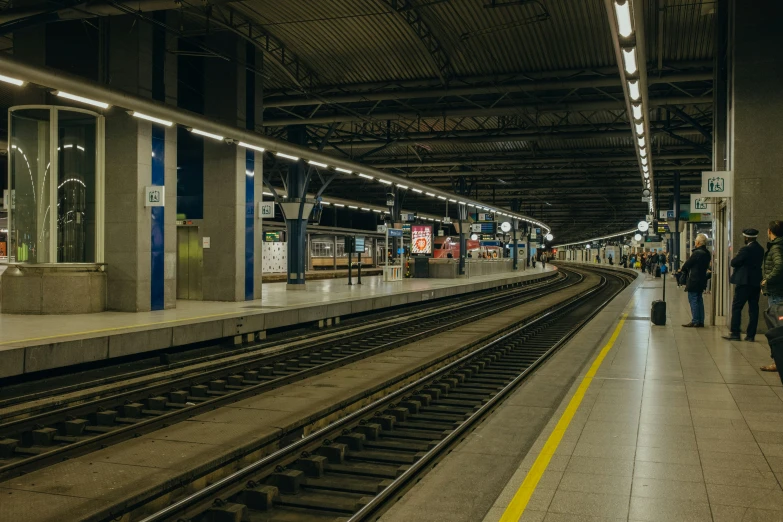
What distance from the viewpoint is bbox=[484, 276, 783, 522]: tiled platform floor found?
4.33m

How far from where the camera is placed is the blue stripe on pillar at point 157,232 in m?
15.3

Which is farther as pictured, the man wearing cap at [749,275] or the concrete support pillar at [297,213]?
the concrete support pillar at [297,213]

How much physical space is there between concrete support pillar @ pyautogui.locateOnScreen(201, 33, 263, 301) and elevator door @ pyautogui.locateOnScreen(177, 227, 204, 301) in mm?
272

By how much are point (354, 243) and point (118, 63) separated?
14.6 m

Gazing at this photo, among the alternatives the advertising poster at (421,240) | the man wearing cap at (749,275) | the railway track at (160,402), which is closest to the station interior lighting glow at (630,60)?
the man wearing cap at (749,275)

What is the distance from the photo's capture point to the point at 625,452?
5527mm

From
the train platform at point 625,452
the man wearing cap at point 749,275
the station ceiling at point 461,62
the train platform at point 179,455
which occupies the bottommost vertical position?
the train platform at point 179,455

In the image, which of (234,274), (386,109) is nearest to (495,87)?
(386,109)

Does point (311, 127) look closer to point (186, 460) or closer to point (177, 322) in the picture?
point (177, 322)

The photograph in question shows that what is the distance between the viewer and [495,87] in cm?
1992


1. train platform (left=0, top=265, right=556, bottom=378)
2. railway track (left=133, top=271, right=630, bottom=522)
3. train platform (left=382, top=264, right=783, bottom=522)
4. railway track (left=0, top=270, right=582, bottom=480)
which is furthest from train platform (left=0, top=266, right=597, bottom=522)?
train platform (left=0, top=265, right=556, bottom=378)

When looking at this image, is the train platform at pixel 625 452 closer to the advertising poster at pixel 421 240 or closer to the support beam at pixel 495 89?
the support beam at pixel 495 89

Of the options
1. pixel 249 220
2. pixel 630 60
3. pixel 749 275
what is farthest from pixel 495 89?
pixel 749 275

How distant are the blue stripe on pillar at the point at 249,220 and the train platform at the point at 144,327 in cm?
63
